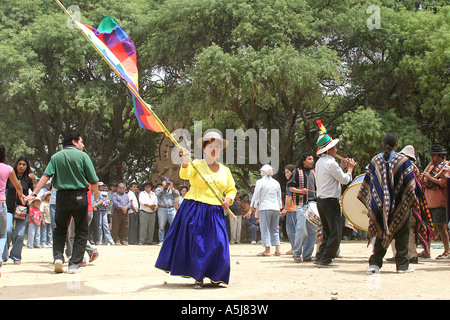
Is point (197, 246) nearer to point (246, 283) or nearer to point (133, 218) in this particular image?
point (246, 283)

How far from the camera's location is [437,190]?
10922mm

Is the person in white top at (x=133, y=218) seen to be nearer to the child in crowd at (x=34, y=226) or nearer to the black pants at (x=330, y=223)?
the child in crowd at (x=34, y=226)

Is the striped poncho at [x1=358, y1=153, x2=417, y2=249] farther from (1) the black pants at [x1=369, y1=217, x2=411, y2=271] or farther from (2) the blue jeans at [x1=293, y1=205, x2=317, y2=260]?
(2) the blue jeans at [x1=293, y1=205, x2=317, y2=260]

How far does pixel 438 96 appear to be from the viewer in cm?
1953

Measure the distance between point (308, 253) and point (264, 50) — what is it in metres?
10.5

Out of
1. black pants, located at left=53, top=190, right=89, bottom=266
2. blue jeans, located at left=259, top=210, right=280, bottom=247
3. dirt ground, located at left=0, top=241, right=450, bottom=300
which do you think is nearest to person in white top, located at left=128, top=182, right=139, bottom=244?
blue jeans, located at left=259, top=210, right=280, bottom=247

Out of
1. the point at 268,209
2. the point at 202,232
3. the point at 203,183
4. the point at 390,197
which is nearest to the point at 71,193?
the point at 203,183

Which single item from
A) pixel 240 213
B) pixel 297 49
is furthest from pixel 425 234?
pixel 297 49

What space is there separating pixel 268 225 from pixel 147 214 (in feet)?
20.8

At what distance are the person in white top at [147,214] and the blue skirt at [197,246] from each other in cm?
1088

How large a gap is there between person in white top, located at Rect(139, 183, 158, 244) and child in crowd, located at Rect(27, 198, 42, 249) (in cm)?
332

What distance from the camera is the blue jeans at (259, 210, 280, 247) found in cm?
1249

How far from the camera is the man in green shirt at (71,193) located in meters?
8.16

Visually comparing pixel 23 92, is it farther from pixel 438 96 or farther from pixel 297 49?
pixel 438 96
